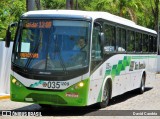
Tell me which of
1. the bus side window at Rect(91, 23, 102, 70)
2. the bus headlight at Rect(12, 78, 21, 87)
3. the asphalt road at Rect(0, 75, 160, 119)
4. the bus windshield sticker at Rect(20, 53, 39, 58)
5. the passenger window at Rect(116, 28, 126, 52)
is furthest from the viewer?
the passenger window at Rect(116, 28, 126, 52)

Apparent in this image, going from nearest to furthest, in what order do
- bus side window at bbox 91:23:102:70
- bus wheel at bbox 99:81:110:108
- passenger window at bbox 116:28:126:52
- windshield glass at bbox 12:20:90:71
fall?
1. windshield glass at bbox 12:20:90:71
2. bus side window at bbox 91:23:102:70
3. bus wheel at bbox 99:81:110:108
4. passenger window at bbox 116:28:126:52

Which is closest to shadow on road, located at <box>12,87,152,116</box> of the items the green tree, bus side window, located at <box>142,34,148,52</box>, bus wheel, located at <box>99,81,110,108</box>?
bus wheel, located at <box>99,81,110,108</box>

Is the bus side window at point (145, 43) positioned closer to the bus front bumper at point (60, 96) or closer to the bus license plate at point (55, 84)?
the bus front bumper at point (60, 96)

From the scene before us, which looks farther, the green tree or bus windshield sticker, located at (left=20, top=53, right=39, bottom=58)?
the green tree

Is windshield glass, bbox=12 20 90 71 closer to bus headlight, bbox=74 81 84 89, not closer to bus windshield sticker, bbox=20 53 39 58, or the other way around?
bus windshield sticker, bbox=20 53 39 58

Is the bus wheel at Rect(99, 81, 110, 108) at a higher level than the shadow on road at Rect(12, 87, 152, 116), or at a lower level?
higher

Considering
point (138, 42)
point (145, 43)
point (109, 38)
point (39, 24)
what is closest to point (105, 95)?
point (109, 38)

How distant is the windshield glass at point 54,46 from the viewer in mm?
12508

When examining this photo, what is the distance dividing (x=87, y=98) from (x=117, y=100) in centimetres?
528

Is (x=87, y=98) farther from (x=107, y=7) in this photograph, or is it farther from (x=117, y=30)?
(x=107, y=7)

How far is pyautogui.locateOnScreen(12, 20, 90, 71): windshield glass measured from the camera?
12.5m

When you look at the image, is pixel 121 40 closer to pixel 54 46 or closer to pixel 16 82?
pixel 54 46

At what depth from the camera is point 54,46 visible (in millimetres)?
12609

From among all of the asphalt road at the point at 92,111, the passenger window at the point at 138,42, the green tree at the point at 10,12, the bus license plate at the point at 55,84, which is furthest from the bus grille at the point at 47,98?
the green tree at the point at 10,12
